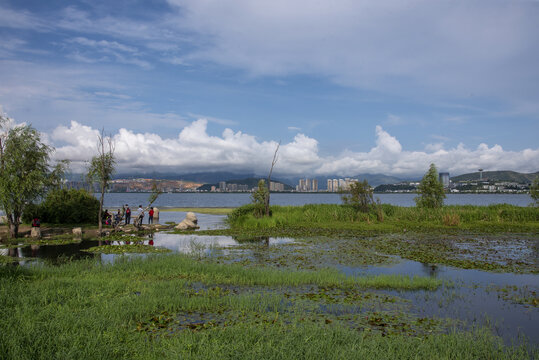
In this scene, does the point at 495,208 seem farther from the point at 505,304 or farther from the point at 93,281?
the point at 93,281

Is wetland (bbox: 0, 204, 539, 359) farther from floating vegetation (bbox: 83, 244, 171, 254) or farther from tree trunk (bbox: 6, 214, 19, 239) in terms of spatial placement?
tree trunk (bbox: 6, 214, 19, 239)

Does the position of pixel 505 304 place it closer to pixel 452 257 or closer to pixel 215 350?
pixel 452 257

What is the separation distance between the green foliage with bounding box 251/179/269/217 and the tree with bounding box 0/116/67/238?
18.0m

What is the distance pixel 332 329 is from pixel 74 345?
5.34 m

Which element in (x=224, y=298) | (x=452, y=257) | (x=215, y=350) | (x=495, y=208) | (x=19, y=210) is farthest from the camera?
(x=495, y=208)

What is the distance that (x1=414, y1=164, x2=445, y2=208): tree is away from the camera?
3862 cm

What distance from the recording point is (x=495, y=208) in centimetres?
3584

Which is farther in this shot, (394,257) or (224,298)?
(394,257)

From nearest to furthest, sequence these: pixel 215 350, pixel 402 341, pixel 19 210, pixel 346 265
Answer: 1. pixel 215 350
2. pixel 402 341
3. pixel 346 265
4. pixel 19 210

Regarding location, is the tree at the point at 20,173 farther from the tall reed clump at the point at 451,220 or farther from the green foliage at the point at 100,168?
the tall reed clump at the point at 451,220

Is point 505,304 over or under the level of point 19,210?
under

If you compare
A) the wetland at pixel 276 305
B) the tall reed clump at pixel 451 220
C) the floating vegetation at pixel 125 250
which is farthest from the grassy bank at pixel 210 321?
the tall reed clump at pixel 451 220

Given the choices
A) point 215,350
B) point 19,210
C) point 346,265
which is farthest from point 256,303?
point 19,210

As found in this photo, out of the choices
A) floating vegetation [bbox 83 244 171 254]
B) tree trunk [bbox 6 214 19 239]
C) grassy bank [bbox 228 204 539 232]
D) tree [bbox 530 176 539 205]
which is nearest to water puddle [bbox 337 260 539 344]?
floating vegetation [bbox 83 244 171 254]
